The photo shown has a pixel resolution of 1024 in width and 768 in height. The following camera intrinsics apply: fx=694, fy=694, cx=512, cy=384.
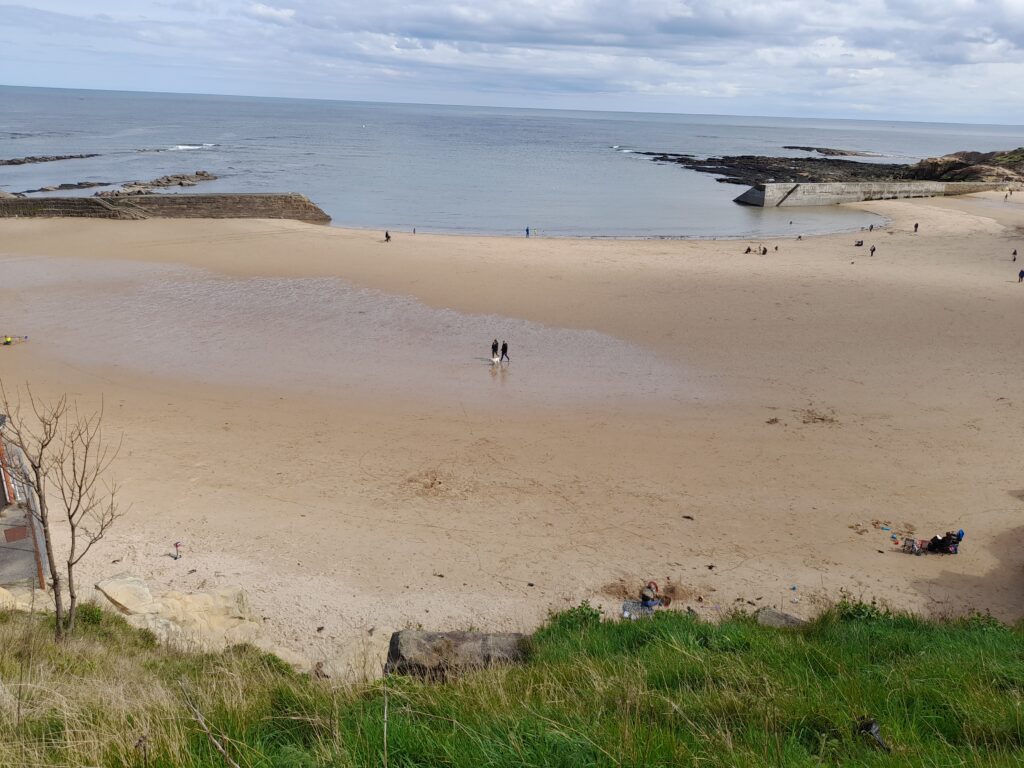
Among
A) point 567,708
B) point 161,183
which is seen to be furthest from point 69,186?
point 567,708

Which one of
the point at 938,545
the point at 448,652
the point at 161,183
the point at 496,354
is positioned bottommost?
the point at 938,545

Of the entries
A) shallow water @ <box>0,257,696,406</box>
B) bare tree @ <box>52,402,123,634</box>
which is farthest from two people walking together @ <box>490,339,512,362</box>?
bare tree @ <box>52,402,123,634</box>

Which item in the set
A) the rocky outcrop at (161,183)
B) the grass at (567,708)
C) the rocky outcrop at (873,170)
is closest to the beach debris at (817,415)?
the grass at (567,708)

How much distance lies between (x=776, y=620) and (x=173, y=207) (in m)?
39.2

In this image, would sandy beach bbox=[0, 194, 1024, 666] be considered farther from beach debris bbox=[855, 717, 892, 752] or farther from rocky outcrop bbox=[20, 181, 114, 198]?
rocky outcrop bbox=[20, 181, 114, 198]

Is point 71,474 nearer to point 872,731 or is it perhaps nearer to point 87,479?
point 87,479

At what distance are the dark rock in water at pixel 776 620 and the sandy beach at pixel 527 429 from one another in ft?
4.63

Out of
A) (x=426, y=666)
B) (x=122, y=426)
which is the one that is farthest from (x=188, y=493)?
(x=426, y=666)

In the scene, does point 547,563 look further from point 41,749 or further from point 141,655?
point 41,749

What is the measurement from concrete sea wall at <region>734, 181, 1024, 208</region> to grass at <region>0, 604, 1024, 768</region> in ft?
180

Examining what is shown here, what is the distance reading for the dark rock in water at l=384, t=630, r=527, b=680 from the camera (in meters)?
6.73

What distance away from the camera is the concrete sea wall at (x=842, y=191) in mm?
56000

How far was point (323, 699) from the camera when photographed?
15.1ft

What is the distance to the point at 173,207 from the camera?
126 feet
